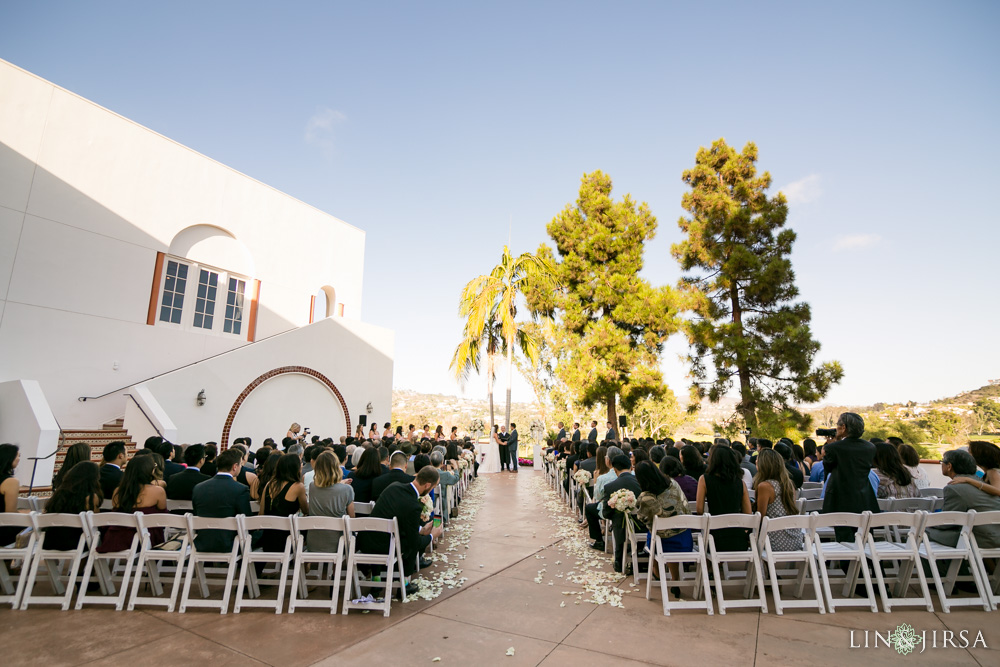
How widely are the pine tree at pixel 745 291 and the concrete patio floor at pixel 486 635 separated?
12879 mm

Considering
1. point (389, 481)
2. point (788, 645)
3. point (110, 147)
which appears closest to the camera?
point (788, 645)

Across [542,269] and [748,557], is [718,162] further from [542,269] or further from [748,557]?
[748,557]

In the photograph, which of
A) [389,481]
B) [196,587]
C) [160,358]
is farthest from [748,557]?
[160,358]

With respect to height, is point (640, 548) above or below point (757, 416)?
below

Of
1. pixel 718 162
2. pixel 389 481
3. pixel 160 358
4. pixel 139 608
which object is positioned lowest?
pixel 139 608

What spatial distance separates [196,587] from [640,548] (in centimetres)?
510

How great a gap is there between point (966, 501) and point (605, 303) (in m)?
15.4

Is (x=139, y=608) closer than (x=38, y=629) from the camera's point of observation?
No

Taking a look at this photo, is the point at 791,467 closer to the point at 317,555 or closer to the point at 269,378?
the point at 317,555

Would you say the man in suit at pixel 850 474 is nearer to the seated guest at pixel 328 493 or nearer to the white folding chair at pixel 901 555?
the white folding chair at pixel 901 555

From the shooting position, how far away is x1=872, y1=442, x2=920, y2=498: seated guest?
586cm

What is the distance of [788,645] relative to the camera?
385 cm

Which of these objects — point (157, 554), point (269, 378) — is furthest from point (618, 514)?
point (269, 378)

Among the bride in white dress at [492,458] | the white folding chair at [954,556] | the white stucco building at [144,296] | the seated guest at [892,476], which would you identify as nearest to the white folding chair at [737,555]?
the white folding chair at [954,556]
